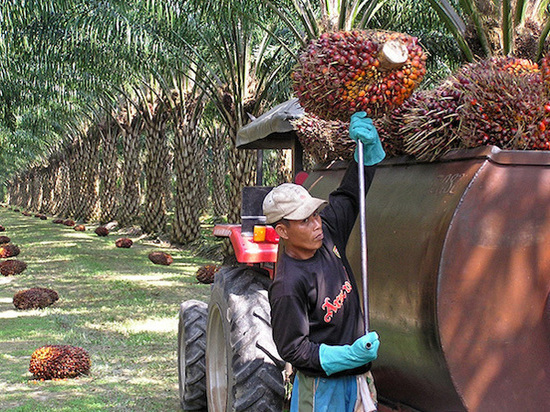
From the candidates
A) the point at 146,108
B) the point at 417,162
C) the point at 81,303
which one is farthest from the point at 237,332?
the point at 146,108

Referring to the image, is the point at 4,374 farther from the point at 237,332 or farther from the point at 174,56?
the point at 174,56

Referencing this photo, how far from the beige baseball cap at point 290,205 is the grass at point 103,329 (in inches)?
129

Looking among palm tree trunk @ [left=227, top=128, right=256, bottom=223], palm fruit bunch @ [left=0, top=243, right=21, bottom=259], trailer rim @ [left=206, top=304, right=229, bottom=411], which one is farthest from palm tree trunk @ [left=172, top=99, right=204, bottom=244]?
trailer rim @ [left=206, top=304, right=229, bottom=411]

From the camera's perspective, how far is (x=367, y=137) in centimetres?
339

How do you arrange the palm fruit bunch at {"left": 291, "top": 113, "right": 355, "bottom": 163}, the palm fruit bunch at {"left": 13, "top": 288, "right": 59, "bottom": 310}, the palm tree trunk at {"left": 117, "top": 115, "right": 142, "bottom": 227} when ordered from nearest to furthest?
the palm fruit bunch at {"left": 291, "top": 113, "right": 355, "bottom": 163} < the palm fruit bunch at {"left": 13, "top": 288, "right": 59, "bottom": 310} < the palm tree trunk at {"left": 117, "top": 115, "right": 142, "bottom": 227}

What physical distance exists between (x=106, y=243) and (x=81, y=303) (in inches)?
461

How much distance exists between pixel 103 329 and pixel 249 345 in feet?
18.6

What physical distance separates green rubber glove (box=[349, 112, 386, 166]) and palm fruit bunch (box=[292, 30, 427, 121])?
8 centimetres

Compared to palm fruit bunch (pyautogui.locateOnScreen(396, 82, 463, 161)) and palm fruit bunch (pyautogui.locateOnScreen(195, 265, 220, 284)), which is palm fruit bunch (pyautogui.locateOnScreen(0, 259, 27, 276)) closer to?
palm fruit bunch (pyautogui.locateOnScreen(195, 265, 220, 284))

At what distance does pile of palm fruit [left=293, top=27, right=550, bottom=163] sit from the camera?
309 cm

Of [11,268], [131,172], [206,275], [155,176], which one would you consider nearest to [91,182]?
[131,172]

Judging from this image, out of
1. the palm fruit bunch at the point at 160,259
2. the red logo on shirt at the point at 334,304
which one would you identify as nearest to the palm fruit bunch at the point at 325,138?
the red logo on shirt at the point at 334,304

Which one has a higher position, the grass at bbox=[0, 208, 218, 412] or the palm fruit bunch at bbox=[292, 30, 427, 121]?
the palm fruit bunch at bbox=[292, 30, 427, 121]

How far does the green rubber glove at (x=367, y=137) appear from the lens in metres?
3.40
